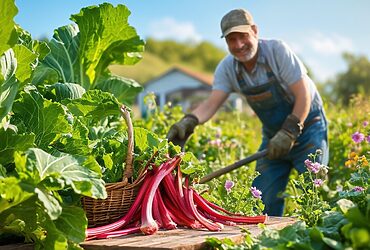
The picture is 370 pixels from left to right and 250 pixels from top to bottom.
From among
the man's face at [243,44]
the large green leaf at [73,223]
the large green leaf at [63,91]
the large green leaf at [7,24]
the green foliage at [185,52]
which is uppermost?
the green foliage at [185,52]

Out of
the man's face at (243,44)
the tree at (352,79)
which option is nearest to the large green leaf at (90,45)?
the man's face at (243,44)

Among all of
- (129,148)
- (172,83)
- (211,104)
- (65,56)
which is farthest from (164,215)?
(172,83)

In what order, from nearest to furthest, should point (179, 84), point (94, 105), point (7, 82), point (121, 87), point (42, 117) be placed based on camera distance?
1. point (7, 82)
2. point (42, 117)
3. point (94, 105)
4. point (121, 87)
5. point (179, 84)

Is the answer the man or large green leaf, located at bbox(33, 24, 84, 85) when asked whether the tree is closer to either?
the man

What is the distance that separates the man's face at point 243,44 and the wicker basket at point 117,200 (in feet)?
6.94

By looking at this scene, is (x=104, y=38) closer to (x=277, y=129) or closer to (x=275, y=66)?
(x=275, y=66)

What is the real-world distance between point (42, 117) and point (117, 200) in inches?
24.0

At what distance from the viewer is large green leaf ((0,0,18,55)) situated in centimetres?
319

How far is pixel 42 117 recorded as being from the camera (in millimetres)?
3537

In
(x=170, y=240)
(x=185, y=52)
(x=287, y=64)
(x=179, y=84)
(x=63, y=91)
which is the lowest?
(x=170, y=240)

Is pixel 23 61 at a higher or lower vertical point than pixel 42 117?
higher

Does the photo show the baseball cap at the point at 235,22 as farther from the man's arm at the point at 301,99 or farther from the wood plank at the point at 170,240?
the wood plank at the point at 170,240

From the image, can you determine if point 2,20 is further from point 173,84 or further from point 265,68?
point 173,84

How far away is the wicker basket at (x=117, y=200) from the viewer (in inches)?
141
